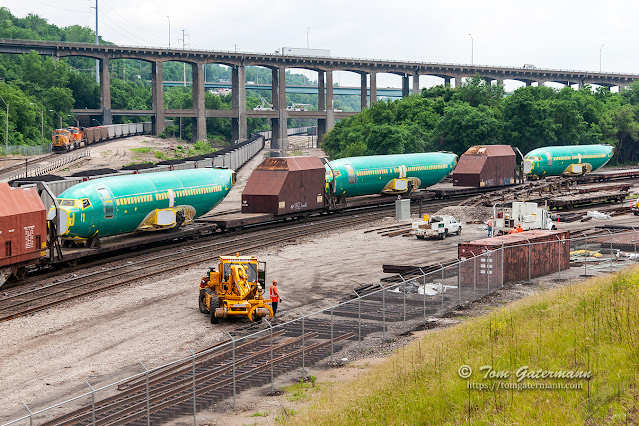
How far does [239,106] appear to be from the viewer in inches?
5901

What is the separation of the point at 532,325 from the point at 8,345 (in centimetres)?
1655

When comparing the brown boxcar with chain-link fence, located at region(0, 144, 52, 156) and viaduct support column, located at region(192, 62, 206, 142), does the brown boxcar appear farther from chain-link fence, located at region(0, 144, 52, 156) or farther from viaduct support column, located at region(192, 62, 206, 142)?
viaduct support column, located at region(192, 62, 206, 142)

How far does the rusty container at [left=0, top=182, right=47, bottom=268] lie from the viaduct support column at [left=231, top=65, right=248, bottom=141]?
11618 cm

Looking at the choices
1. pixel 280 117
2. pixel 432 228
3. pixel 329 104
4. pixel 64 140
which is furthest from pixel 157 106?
pixel 432 228

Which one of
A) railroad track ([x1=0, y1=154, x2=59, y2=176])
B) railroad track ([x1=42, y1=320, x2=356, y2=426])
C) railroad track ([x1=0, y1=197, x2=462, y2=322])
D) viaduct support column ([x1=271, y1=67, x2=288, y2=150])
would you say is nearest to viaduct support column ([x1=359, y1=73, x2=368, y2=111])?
viaduct support column ([x1=271, y1=67, x2=288, y2=150])

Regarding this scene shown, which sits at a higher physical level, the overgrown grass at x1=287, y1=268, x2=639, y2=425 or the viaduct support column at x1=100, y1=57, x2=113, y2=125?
the viaduct support column at x1=100, y1=57, x2=113, y2=125

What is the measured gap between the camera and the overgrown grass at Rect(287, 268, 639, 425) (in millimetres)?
14781

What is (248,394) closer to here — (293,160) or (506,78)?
(293,160)

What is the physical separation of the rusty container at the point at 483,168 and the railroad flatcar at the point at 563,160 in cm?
545

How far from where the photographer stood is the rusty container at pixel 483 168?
71.4 m

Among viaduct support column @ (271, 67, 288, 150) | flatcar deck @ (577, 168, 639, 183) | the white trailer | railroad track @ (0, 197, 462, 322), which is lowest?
railroad track @ (0, 197, 462, 322)

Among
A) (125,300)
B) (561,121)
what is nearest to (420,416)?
(125,300)

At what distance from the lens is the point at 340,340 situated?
81.1ft

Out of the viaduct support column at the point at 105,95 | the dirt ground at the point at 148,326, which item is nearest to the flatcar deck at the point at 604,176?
the dirt ground at the point at 148,326
